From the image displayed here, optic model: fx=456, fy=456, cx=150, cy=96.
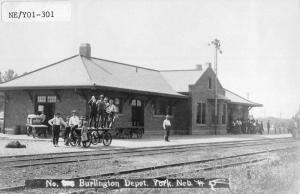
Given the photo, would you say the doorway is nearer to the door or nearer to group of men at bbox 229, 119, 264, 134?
the door

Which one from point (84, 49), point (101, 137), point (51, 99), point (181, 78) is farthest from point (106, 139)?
point (181, 78)

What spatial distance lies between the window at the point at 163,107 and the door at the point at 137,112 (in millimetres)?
1901

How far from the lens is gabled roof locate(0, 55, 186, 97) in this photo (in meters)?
24.9

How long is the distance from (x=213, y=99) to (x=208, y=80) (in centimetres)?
160

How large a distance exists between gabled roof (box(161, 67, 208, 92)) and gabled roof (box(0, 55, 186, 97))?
233 cm

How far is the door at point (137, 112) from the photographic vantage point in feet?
93.9

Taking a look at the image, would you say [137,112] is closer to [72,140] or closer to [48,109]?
[48,109]

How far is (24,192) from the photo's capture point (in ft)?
25.9

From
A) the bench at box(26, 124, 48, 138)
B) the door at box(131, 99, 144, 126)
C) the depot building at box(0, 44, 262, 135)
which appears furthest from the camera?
the door at box(131, 99, 144, 126)

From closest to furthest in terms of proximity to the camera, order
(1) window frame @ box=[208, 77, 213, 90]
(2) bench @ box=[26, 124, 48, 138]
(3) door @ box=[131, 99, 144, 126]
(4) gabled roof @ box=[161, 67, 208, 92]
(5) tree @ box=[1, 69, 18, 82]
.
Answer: (2) bench @ box=[26, 124, 48, 138] → (3) door @ box=[131, 99, 144, 126] → (4) gabled roof @ box=[161, 67, 208, 92] → (1) window frame @ box=[208, 77, 213, 90] → (5) tree @ box=[1, 69, 18, 82]

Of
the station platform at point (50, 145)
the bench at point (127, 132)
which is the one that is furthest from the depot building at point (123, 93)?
the station platform at point (50, 145)

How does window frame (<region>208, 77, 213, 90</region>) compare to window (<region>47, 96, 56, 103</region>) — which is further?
window frame (<region>208, 77, 213, 90</region>)

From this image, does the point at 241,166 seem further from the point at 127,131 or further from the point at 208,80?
the point at 208,80

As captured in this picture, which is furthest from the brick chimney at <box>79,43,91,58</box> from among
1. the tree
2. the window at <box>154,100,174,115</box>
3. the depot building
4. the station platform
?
the tree
